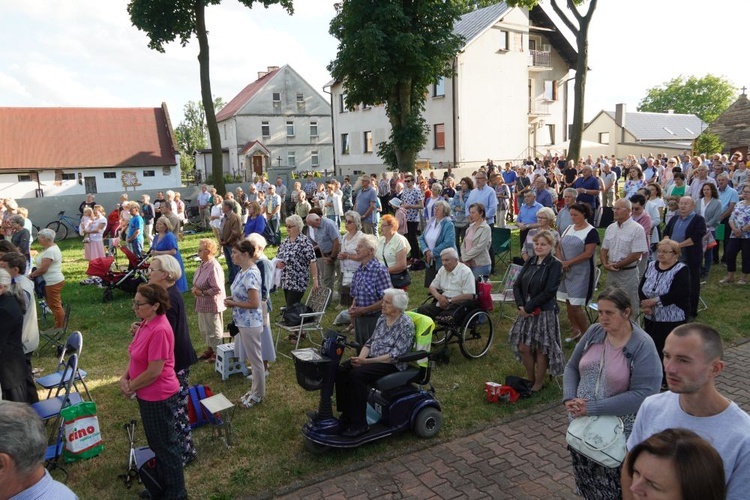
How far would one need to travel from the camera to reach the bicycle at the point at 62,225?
20234 mm

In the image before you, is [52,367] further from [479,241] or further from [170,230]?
[479,241]

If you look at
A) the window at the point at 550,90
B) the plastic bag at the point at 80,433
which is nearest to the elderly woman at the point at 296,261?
the plastic bag at the point at 80,433

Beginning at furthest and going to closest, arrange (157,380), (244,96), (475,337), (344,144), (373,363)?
(244,96) < (344,144) < (475,337) < (373,363) < (157,380)

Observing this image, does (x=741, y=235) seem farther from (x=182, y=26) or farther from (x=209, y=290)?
(x=182, y=26)

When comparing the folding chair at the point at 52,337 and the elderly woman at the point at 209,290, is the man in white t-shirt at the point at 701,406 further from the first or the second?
the folding chair at the point at 52,337

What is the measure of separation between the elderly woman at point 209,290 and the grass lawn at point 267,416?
575 mm

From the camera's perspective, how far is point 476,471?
459 cm

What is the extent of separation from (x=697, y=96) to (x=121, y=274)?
9214 centimetres

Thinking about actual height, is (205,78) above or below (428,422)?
above

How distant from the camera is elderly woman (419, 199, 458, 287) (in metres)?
8.46

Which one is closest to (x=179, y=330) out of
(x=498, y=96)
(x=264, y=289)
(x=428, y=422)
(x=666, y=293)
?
(x=264, y=289)

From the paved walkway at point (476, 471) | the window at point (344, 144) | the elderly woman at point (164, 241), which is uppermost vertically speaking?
the window at point (344, 144)

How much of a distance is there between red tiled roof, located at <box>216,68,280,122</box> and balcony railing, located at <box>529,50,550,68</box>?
25.0 m

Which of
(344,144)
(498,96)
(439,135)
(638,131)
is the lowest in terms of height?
(439,135)
